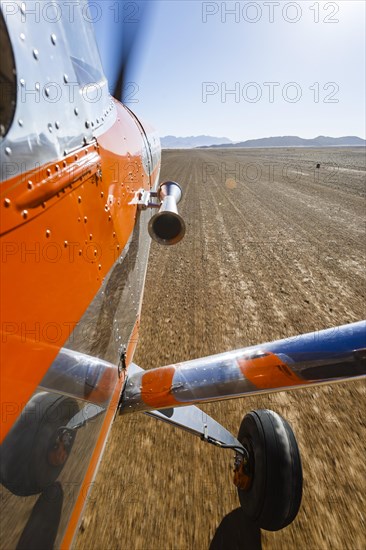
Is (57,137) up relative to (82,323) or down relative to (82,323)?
up

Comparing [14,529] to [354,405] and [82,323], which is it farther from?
[354,405]

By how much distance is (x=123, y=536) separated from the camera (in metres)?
2.22

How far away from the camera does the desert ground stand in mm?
2293

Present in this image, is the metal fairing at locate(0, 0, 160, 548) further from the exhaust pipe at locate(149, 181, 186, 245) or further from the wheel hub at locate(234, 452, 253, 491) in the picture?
the wheel hub at locate(234, 452, 253, 491)

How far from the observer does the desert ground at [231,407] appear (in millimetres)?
2293

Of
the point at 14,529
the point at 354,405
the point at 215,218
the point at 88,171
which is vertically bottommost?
the point at 354,405

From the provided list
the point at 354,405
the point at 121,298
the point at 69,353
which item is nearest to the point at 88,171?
the point at 69,353

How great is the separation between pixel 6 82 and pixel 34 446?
45.7 inches

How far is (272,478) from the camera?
223cm

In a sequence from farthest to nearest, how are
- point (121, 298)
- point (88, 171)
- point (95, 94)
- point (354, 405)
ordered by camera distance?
point (354, 405) → point (121, 298) → point (95, 94) → point (88, 171)

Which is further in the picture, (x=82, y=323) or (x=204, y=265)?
(x=204, y=265)

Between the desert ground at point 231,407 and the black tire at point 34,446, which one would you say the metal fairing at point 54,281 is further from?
the desert ground at point 231,407

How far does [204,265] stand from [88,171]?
593 centimetres

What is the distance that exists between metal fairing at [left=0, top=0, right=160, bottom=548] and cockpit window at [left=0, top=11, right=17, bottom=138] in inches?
0.7
